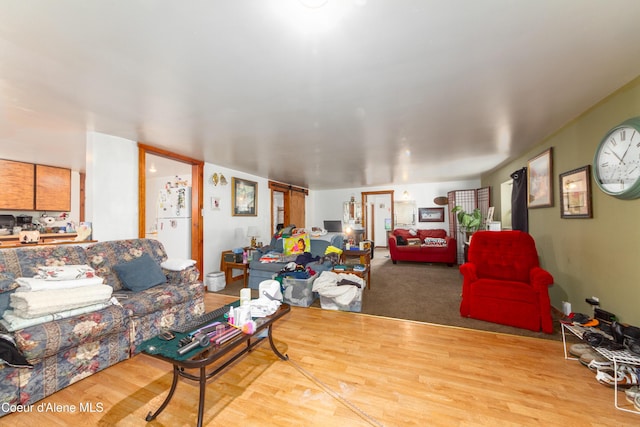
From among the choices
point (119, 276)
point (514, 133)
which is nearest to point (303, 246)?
point (119, 276)

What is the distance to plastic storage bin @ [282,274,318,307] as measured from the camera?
336 cm

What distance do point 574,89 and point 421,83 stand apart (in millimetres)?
1375

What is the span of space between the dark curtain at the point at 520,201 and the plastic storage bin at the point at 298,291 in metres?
3.61

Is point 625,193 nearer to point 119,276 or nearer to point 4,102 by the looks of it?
point 119,276

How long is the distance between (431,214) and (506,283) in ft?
16.7

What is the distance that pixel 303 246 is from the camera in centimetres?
452

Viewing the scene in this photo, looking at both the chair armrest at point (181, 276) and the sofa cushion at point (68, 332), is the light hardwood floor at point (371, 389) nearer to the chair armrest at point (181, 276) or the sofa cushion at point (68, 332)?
the sofa cushion at point (68, 332)

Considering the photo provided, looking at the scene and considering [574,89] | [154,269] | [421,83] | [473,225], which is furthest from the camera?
[473,225]

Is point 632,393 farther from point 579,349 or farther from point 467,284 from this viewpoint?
point 467,284

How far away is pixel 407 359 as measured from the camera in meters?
2.07

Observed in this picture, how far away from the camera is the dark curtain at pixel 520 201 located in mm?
3830

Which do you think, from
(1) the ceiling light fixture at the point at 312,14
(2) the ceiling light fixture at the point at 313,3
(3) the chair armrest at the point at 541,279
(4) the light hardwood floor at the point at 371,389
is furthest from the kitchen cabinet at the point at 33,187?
(3) the chair armrest at the point at 541,279

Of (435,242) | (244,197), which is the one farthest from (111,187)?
(435,242)

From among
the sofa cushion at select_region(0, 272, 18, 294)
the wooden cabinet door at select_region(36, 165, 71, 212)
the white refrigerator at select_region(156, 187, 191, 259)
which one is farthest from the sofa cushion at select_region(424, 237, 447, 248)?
the wooden cabinet door at select_region(36, 165, 71, 212)
